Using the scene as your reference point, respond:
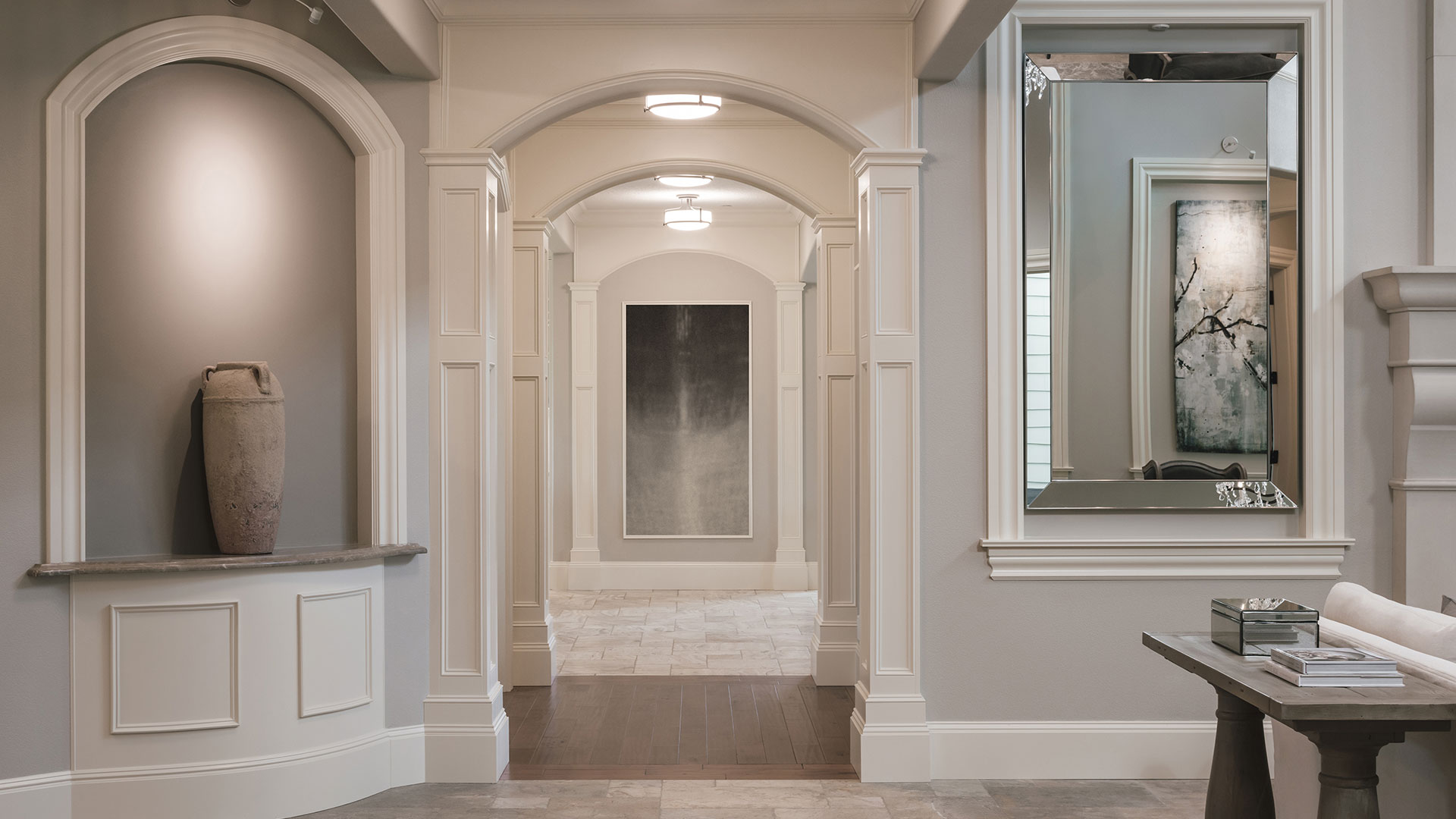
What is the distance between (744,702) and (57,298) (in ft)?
11.2

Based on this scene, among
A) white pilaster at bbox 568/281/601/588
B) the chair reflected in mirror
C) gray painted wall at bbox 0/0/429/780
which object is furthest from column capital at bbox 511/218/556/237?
white pilaster at bbox 568/281/601/588

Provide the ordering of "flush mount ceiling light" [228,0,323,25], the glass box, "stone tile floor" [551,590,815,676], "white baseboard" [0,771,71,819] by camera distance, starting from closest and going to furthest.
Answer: the glass box, "white baseboard" [0,771,71,819], "flush mount ceiling light" [228,0,323,25], "stone tile floor" [551,590,815,676]

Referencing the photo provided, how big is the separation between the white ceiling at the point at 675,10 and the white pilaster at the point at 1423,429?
217 cm

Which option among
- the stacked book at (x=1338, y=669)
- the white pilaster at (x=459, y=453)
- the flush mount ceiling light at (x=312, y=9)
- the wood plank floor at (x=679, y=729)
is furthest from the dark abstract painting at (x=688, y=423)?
the stacked book at (x=1338, y=669)

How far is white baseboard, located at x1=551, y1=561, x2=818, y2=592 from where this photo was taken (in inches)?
354

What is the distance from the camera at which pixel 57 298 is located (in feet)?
11.0

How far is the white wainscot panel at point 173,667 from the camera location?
3.34m

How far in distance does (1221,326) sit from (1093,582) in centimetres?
111

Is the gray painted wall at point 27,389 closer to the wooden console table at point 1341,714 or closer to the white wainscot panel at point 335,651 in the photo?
the white wainscot panel at point 335,651

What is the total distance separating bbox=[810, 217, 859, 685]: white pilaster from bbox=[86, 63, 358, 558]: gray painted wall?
98.9 inches

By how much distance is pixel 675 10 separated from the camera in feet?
12.8

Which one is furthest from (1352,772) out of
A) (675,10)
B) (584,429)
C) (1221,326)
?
(584,429)

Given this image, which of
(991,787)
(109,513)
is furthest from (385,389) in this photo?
(991,787)

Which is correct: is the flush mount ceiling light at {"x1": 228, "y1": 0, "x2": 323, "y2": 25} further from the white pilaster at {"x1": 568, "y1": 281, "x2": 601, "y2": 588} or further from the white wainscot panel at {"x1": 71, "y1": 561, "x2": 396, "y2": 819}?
the white pilaster at {"x1": 568, "y1": 281, "x2": 601, "y2": 588}
